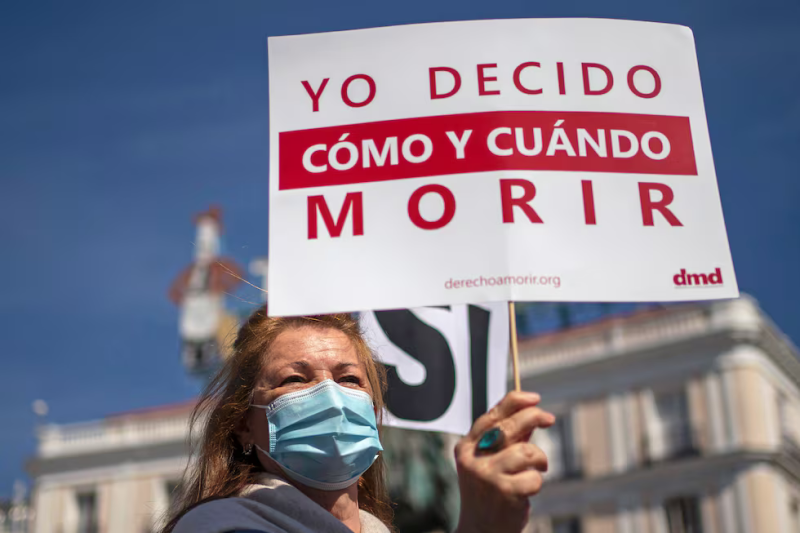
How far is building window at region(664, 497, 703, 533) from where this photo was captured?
26078mm

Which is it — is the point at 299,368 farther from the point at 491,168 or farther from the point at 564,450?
the point at 564,450

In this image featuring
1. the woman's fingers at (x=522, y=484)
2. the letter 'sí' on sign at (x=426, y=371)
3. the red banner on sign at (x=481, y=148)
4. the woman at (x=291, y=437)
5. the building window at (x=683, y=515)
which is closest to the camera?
the woman's fingers at (x=522, y=484)

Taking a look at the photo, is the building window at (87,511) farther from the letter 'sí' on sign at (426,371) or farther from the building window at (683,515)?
the letter 'sí' on sign at (426,371)

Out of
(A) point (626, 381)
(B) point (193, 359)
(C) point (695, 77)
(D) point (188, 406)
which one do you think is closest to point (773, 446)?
(A) point (626, 381)

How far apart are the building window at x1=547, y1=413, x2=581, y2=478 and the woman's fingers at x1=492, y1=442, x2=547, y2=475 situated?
26.6 metres

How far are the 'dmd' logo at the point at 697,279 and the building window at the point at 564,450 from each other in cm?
2606

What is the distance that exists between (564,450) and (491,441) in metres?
27.2

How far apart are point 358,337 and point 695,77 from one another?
1.06 meters

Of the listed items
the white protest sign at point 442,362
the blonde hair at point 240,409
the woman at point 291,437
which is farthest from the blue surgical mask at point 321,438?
the white protest sign at point 442,362

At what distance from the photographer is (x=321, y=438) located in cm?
251

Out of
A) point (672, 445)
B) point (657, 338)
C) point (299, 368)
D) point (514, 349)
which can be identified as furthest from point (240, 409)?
point (657, 338)

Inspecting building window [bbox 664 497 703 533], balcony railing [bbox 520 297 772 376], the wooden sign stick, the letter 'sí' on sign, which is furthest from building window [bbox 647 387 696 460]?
the wooden sign stick

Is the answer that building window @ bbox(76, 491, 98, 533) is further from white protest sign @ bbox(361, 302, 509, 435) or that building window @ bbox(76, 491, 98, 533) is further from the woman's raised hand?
the woman's raised hand

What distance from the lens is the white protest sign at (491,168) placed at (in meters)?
2.44
